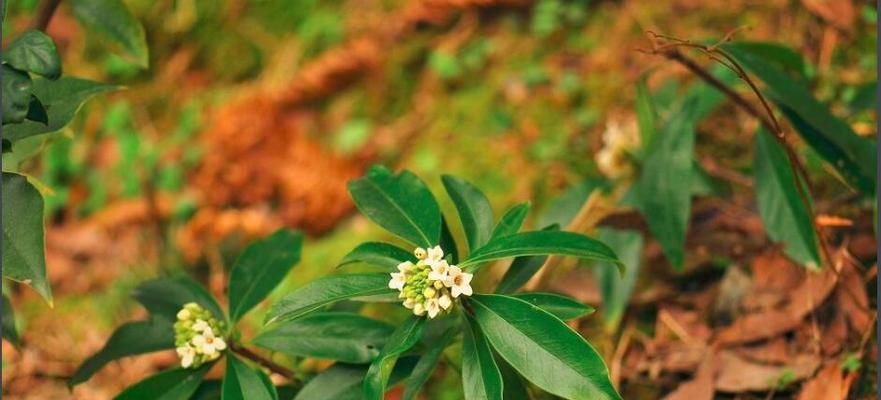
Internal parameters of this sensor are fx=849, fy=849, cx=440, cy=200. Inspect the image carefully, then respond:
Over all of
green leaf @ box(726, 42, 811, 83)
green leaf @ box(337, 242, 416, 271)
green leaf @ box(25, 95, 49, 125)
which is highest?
green leaf @ box(726, 42, 811, 83)

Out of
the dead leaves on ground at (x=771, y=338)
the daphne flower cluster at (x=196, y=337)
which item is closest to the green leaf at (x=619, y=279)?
the dead leaves on ground at (x=771, y=338)

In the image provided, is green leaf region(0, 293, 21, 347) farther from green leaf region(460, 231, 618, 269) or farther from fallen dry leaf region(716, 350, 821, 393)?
fallen dry leaf region(716, 350, 821, 393)

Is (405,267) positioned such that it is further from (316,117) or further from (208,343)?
(316,117)

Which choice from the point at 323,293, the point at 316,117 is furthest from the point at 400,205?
the point at 316,117

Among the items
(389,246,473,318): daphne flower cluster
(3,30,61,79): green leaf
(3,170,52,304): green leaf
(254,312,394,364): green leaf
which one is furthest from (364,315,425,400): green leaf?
(3,30,61,79): green leaf

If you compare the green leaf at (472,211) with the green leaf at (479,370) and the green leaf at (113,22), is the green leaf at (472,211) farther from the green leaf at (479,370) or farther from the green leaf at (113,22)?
the green leaf at (113,22)

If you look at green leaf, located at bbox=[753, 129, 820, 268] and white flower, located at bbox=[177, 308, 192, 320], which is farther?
green leaf, located at bbox=[753, 129, 820, 268]
